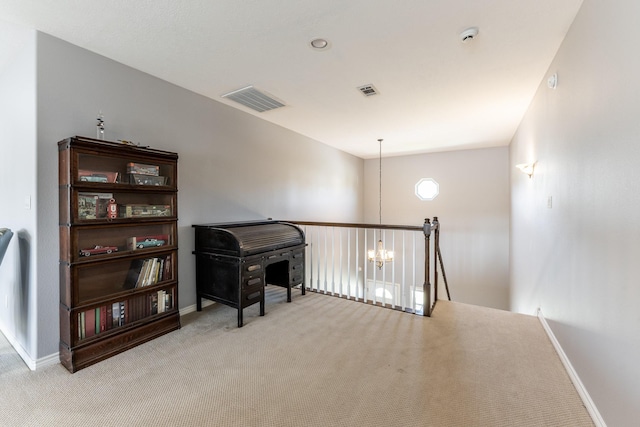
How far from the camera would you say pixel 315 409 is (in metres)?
1.70

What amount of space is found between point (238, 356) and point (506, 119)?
16.0 ft

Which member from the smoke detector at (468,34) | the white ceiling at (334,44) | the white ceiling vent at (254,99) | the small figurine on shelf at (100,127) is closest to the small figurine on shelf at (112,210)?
the small figurine on shelf at (100,127)

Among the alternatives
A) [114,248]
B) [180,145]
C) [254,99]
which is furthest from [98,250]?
[254,99]

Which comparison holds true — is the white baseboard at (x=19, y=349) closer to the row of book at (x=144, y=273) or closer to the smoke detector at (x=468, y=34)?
the row of book at (x=144, y=273)

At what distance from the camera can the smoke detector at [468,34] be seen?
213 cm

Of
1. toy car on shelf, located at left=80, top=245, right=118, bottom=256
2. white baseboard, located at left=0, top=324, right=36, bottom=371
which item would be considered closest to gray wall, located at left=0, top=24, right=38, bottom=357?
white baseboard, located at left=0, top=324, right=36, bottom=371

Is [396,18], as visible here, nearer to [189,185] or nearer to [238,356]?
[189,185]

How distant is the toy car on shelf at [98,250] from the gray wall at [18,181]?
324 mm

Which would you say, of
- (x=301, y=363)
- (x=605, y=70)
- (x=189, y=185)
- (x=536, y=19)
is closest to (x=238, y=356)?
(x=301, y=363)

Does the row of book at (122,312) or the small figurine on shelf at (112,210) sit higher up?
the small figurine on shelf at (112,210)

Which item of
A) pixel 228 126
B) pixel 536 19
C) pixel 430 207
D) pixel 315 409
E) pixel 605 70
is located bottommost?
pixel 315 409

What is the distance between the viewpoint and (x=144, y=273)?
2.63m

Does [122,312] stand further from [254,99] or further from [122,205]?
[254,99]

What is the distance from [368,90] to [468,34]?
122 cm
